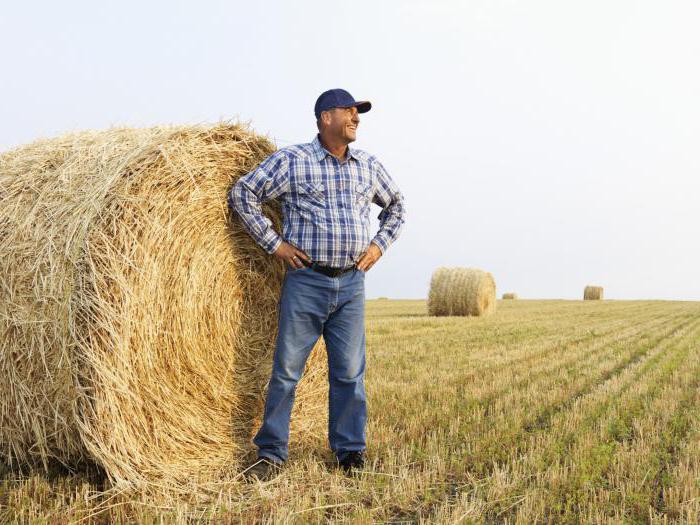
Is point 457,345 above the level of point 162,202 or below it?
below

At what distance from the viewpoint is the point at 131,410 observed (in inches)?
142

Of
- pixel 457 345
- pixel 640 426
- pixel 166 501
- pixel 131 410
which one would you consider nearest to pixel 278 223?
pixel 131 410

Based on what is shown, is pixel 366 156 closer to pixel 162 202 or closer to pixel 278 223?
pixel 278 223

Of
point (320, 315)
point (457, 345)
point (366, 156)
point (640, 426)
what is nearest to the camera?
point (320, 315)

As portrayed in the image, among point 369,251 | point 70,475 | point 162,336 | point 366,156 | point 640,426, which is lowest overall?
point 70,475

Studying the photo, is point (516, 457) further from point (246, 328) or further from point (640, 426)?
point (246, 328)

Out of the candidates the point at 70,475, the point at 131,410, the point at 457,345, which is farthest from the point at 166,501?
the point at 457,345

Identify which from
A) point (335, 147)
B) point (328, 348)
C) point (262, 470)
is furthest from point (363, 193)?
point (262, 470)

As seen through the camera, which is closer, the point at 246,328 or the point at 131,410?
the point at 131,410

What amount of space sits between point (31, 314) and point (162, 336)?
2.52ft

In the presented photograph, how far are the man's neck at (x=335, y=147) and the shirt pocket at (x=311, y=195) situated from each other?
0.89 ft

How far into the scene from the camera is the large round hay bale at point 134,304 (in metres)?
3.49

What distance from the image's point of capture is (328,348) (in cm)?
434

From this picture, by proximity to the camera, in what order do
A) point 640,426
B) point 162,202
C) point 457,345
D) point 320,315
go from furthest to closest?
point 457,345
point 640,426
point 320,315
point 162,202
